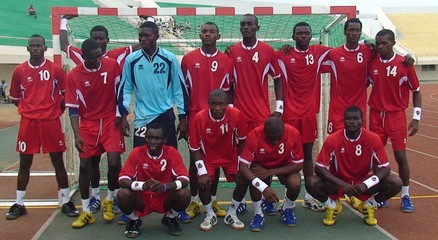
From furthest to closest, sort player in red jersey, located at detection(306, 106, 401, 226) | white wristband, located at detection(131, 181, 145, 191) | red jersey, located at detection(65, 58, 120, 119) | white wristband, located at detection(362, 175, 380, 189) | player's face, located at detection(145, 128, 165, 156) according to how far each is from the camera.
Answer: red jersey, located at detection(65, 58, 120, 119) → player in red jersey, located at detection(306, 106, 401, 226) → white wristband, located at detection(362, 175, 380, 189) → player's face, located at detection(145, 128, 165, 156) → white wristband, located at detection(131, 181, 145, 191)

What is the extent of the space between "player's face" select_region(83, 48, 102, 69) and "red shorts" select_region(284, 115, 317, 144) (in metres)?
2.24

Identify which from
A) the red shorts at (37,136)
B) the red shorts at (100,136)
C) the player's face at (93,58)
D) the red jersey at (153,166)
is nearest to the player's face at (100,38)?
the player's face at (93,58)

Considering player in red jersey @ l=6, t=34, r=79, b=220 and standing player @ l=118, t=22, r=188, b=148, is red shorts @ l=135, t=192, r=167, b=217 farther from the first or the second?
player in red jersey @ l=6, t=34, r=79, b=220

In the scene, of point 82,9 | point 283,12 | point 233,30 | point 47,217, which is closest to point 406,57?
point 283,12

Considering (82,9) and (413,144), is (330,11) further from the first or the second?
(413,144)

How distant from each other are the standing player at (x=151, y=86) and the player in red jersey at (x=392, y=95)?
2.27 m

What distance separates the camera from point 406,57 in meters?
5.38

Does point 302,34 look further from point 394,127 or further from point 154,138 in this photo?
point 154,138

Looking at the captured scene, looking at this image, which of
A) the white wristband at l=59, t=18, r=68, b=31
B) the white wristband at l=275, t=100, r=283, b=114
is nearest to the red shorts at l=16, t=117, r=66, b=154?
the white wristband at l=59, t=18, r=68, b=31

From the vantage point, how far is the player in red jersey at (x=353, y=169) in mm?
4871

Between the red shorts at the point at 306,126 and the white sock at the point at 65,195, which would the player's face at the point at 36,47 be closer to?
the white sock at the point at 65,195

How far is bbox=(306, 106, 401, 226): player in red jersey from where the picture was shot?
4871 mm

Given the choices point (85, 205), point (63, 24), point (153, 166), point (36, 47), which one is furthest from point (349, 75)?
point (36, 47)

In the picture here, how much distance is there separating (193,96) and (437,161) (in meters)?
5.54
